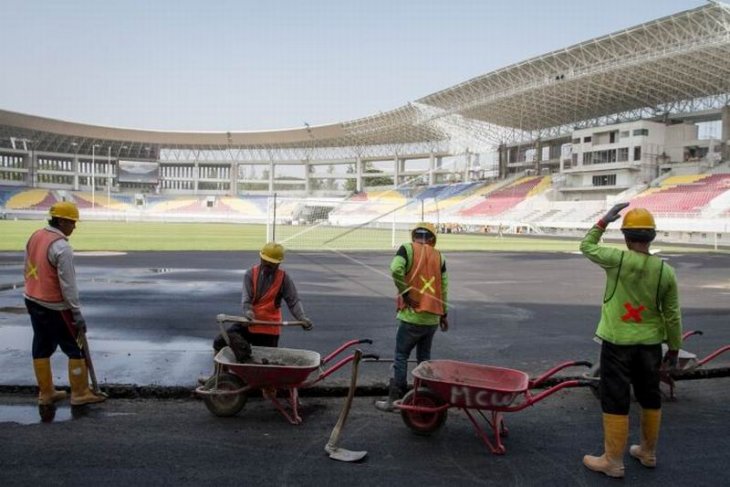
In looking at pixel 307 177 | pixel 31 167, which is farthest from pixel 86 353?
Answer: pixel 31 167

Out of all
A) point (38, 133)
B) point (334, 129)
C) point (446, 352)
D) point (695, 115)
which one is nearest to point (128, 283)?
point (446, 352)

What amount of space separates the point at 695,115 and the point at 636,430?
62.1m

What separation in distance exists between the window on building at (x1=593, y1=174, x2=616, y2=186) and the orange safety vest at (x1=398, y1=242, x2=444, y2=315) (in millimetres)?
59548

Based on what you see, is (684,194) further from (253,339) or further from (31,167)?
(31,167)

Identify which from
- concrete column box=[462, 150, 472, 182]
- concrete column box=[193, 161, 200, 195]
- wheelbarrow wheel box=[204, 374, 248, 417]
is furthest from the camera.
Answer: concrete column box=[193, 161, 200, 195]

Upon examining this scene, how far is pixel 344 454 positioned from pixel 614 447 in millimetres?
1891

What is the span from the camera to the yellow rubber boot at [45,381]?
5.28m

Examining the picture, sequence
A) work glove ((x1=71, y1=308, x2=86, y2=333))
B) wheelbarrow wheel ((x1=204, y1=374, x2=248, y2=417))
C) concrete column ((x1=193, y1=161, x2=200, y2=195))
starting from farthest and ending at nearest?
concrete column ((x1=193, y1=161, x2=200, y2=195)) < work glove ((x1=71, y1=308, x2=86, y2=333)) < wheelbarrow wheel ((x1=204, y1=374, x2=248, y2=417))

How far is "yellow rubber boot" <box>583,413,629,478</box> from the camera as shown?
406 cm

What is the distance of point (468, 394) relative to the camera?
4.35 m

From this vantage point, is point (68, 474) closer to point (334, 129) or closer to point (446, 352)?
point (446, 352)

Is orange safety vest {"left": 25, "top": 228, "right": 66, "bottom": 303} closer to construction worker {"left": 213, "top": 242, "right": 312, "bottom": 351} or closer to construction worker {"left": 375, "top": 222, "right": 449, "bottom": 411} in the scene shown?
construction worker {"left": 213, "top": 242, "right": 312, "bottom": 351}

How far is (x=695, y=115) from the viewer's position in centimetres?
5741

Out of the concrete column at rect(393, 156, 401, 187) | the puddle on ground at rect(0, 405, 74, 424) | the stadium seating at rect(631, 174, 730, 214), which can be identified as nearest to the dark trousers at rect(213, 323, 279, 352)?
the puddle on ground at rect(0, 405, 74, 424)
